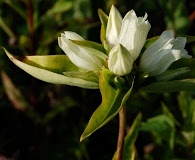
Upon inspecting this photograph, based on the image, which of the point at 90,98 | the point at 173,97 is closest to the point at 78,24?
the point at 90,98

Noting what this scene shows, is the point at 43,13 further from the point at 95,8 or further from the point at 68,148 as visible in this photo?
the point at 68,148

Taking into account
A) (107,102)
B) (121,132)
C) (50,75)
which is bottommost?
(121,132)

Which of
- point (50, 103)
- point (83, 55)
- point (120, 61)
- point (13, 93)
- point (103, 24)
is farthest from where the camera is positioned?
point (50, 103)

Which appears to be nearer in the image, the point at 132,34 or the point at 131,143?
the point at 132,34

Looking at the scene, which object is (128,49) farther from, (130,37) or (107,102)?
(107,102)

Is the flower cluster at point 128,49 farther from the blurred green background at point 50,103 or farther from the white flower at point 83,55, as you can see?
the blurred green background at point 50,103

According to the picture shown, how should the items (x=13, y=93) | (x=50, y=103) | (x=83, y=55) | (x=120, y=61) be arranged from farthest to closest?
(x=50, y=103) → (x=13, y=93) → (x=83, y=55) → (x=120, y=61)

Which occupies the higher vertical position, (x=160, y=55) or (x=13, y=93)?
(x=160, y=55)

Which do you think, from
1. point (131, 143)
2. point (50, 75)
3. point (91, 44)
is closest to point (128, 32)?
point (91, 44)

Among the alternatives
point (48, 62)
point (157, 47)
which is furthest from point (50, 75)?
point (157, 47)
